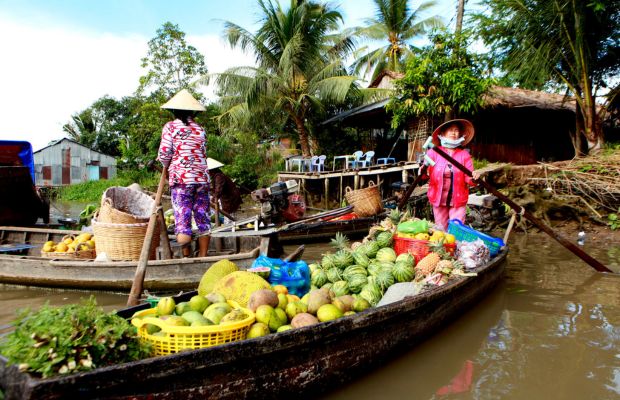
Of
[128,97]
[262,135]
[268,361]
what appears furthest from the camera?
[128,97]

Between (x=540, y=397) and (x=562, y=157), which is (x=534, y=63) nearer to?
(x=562, y=157)

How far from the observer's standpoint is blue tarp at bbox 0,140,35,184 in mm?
9391

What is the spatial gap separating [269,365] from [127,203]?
418cm

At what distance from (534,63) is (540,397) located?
10050 millimetres

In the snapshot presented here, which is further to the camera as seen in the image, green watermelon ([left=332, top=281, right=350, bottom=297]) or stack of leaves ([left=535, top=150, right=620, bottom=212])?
stack of leaves ([left=535, top=150, right=620, bottom=212])

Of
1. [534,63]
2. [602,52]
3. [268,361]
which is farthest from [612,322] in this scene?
[602,52]

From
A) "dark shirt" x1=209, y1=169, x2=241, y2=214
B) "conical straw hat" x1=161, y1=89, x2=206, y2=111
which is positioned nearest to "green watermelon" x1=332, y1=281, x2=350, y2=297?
"conical straw hat" x1=161, y1=89, x2=206, y2=111

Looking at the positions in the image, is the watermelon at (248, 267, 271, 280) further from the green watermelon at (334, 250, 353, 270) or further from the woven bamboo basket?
the woven bamboo basket

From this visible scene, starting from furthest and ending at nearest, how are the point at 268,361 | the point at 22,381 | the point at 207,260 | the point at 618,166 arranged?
the point at 618,166 < the point at 207,260 < the point at 268,361 < the point at 22,381

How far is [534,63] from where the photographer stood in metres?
10.7

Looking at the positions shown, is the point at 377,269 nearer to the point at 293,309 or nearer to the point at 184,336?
the point at 293,309

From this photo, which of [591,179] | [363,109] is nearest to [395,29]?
[363,109]

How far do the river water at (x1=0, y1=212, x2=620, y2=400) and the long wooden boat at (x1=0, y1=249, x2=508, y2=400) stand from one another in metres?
0.18

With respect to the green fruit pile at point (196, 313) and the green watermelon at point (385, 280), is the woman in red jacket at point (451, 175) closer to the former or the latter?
the green watermelon at point (385, 280)
